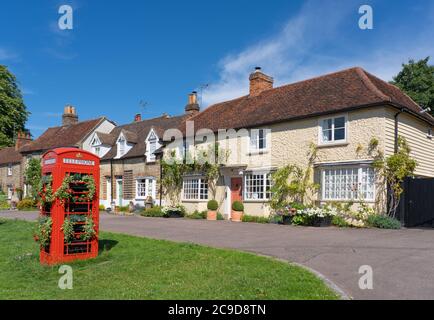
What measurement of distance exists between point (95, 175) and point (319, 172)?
37.3 feet

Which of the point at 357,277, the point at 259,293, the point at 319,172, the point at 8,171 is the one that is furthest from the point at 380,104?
the point at 8,171

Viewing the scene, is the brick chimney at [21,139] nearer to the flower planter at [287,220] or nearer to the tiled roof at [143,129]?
the tiled roof at [143,129]

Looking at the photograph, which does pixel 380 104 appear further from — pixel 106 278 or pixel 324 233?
pixel 106 278

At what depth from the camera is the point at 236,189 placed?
2217 centimetres

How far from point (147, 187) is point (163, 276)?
19982 mm

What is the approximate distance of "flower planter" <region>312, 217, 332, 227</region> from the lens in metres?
17.0

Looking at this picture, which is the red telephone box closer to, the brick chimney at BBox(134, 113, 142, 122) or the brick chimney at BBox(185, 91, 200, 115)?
the brick chimney at BBox(185, 91, 200, 115)

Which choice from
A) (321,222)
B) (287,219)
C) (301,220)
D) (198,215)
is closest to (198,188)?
(198,215)

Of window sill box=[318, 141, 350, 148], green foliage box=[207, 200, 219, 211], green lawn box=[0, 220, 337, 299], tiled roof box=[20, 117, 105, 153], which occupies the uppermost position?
tiled roof box=[20, 117, 105, 153]

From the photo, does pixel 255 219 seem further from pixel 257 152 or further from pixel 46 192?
pixel 46 192

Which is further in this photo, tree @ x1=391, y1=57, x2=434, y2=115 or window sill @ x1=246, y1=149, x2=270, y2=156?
tree @ x1=391, y1=57, x2=434, y2=115

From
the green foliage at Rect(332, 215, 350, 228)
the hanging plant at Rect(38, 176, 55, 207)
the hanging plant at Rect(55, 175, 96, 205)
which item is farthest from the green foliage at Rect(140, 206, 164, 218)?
the hanging plant at Rect(38, 176, 55, 207)

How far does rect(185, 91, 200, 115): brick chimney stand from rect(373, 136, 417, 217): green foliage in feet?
51.3

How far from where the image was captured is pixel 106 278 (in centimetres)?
770
